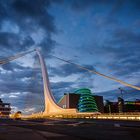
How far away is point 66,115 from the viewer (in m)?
68.9

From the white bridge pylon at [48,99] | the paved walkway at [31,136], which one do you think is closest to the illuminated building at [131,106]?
the white bridge pylon at [48,99]

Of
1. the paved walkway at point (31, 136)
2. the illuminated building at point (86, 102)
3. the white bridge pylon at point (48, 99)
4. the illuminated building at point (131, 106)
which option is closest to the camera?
the paved walkway at point (31, 136)

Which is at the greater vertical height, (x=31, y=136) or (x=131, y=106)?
(x=131, y=106)

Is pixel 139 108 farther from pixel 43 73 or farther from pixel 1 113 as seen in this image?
pixel 1 113

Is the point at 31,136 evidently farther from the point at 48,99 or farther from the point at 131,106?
the point at 131,106

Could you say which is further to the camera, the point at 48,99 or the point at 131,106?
the point at 131,106

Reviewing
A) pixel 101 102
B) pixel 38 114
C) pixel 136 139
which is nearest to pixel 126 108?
pixel 101 102

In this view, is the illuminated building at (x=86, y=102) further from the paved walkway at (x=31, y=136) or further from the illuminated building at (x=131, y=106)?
the paved walkway at (x=31, y=136)

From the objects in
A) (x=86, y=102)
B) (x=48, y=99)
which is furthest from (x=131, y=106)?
(x=48, y=99)

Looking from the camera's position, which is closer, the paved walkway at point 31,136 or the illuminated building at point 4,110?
the paved walkway at point 31,136

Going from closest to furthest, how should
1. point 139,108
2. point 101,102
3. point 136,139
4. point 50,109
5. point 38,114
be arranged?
point 136,139 → point 50,109 → point 38,114 → point 139,108 → point 101,102

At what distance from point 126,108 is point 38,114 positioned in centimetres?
7518

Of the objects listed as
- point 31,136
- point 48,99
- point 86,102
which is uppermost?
point 86,102

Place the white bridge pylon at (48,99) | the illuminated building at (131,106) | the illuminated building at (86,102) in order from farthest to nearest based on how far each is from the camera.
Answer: the illuminated building at (86,102) < the illuminated building at (131,106) < the white bridge pylon at (48,99)
